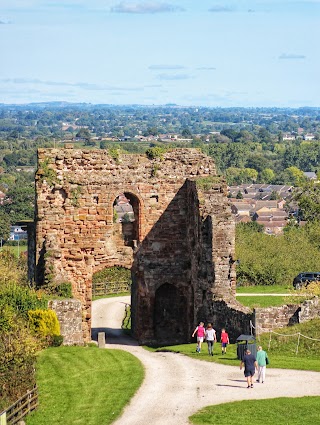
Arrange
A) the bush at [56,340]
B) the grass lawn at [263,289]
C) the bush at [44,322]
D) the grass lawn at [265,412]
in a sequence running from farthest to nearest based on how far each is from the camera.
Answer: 1. the grass lawn at [263,289]
2. the bush at [56,340]
3. the bush at [44,322]
4. the grass lawn at [265,412]

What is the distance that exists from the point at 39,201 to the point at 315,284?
11.5 m

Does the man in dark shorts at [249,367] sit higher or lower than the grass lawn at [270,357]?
higher

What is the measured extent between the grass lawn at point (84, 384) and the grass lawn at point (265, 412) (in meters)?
2.58

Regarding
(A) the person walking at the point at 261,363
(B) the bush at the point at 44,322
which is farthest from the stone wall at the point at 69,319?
(A) the person walking at the point at 261,363

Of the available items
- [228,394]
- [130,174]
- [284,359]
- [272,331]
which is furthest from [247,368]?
[130,174]

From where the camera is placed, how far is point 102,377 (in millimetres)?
36688

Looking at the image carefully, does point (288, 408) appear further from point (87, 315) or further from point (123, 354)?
point (87, 315)

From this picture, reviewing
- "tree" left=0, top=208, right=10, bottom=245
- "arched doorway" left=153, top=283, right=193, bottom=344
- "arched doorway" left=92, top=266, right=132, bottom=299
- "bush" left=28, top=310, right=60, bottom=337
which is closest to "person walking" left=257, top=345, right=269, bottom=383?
"bush" left=28, top=310, right=60, bottom=337

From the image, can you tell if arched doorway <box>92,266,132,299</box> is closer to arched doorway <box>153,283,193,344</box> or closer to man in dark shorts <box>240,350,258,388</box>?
arched doorway <box>153,283,193,344</box>

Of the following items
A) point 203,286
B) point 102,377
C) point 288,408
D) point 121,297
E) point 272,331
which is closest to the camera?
point 288,408

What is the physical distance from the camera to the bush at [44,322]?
42.0 metres

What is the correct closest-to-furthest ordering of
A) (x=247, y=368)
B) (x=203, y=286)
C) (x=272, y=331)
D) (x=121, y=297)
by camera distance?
1. (x=247, y=368)
2. (x=272, y=331)
3. (x=203, y=286)
4. (x=121, y=297)

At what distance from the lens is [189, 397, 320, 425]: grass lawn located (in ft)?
99.3

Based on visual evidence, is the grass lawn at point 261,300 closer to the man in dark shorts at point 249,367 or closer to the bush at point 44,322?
the bush at point 44,322
